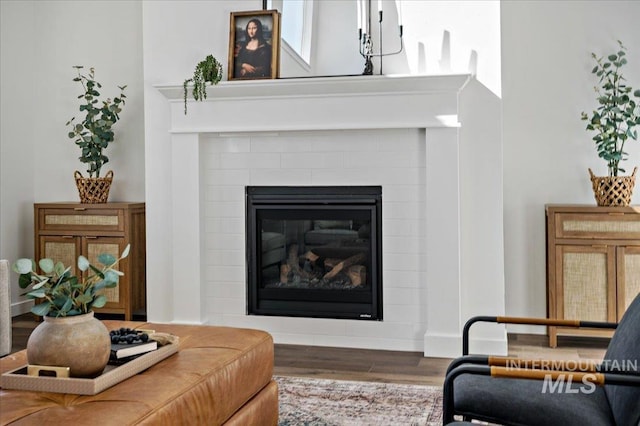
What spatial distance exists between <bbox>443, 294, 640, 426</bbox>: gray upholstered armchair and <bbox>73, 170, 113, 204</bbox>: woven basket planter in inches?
144

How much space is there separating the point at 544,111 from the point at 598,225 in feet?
2.90

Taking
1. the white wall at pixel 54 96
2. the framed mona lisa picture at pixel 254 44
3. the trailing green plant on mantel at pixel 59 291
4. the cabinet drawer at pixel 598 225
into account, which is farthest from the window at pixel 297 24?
the trailing green plant on mantel at pixel 59 291

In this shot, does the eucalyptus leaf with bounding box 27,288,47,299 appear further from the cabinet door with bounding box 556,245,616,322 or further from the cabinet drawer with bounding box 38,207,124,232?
the cabinet door with bounding box 556,245,616,322

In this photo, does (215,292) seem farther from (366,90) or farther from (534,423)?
(534,423)

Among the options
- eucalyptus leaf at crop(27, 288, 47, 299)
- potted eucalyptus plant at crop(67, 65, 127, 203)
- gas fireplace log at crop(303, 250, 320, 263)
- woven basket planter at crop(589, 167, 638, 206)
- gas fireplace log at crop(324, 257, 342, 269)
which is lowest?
gas fireplace log at crop(324, 257, 342, 269)

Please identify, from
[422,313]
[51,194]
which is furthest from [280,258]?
[51,194]

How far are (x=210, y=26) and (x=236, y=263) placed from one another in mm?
1578

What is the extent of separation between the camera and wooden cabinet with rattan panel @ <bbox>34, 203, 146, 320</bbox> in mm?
5035

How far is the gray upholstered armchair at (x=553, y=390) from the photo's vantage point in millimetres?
1937

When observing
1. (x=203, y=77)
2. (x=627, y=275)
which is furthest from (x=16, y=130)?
(x=627, y=275)

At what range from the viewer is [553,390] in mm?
2184

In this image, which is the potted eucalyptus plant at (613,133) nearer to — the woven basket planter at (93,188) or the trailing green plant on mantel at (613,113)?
the trailing green plant on mantel at (613,113)

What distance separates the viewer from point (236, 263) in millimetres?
4656

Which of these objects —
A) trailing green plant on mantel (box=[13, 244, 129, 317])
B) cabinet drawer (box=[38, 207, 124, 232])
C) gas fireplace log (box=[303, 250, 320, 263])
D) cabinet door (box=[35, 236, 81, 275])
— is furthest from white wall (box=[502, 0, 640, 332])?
trailing green plant on mantel (box=[13, 244, 129, 317])
